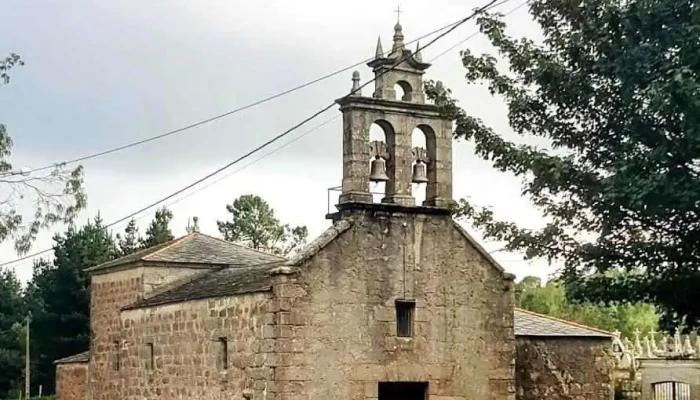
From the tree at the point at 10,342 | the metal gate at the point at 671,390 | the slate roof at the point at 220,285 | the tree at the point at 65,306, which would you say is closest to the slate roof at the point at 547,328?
the slate roof at the point at 220,285

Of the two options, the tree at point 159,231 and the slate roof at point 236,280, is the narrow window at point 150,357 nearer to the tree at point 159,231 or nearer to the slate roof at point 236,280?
the slate roof at point 236,280

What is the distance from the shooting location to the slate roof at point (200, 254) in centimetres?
2509

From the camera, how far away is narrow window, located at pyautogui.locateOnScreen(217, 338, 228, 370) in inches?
789

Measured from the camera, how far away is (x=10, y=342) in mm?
57312

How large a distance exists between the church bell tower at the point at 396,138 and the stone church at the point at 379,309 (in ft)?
0.08

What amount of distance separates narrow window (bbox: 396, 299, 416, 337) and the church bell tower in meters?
1.69

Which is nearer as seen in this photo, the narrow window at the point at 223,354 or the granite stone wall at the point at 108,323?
the narrow window at the point at 223,354

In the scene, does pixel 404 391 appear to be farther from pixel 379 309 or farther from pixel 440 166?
pixel 440 166

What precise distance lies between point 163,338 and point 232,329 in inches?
124

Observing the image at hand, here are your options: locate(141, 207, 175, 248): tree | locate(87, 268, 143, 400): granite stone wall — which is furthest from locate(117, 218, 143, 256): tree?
locate(87, 268, 143, 400): granite stone wall

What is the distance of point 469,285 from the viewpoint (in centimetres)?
2044

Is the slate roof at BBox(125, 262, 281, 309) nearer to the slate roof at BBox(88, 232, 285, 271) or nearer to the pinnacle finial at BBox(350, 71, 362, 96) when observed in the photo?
the slate roof at BBox(88, 232, 285, 271)

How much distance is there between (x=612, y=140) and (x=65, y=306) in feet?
126

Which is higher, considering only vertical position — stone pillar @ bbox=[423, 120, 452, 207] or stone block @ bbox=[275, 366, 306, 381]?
stone pillar @ bbox=[423, 120, 452, 207]
